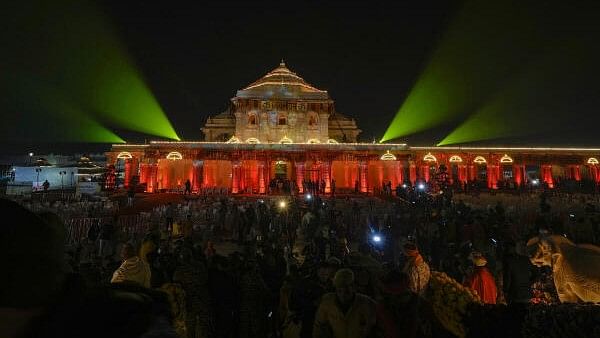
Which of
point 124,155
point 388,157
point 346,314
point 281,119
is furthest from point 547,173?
point 124,155

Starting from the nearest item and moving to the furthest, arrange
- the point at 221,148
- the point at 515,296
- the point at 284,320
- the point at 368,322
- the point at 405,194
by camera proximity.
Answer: the point at 368,322, the point at 284,320, the point at 515,296, the point at 405,194, the point at 221,148

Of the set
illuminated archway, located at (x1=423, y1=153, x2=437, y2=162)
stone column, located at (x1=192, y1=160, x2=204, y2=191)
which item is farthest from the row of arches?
illuminated archway, located at (x1=423, y1=153, x2=437, y2=162)

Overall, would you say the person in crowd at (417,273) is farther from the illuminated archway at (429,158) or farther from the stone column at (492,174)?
the stone column at (492,174)

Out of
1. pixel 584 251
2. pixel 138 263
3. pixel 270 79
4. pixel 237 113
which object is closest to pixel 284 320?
pixel 138 263

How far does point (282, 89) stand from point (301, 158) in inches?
481

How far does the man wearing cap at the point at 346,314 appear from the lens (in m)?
3.40

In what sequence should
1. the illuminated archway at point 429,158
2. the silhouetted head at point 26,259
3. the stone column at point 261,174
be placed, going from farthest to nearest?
the illuminated archway at point 429,158
the stone column at point 261,174
the silhouetted head at point 26,259

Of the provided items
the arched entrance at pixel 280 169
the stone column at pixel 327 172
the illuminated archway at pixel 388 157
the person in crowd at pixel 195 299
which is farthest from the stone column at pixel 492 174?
the person in crowd at pixel 195 299

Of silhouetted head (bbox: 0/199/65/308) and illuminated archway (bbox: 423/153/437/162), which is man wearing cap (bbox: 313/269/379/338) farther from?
illuminated archway (bbox: 423/153/437/162)

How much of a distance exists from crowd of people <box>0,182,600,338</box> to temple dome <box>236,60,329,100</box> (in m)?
27.5

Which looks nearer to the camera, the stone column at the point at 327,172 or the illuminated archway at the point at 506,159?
the stone column at the point at 327,172

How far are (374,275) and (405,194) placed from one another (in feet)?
63.3

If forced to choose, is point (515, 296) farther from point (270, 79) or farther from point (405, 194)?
point (270, 79)

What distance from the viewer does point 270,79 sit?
44.5m
